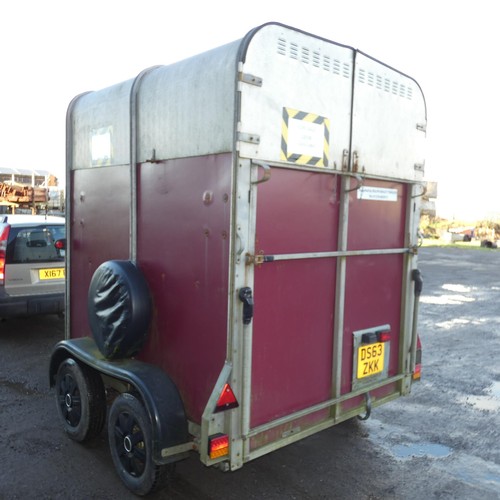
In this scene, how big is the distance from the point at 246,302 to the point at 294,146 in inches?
41.7

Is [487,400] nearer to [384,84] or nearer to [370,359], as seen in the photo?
[370,359]

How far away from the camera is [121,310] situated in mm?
3633

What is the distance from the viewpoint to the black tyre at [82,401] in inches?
159

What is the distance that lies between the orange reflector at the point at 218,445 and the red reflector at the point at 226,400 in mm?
187

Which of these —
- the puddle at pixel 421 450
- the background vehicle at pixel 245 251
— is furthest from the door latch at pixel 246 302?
the puddle at pixel 421 450

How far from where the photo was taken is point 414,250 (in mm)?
4285

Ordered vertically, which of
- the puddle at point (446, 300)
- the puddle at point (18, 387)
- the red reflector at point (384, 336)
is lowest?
the puddle at point (18, 387)

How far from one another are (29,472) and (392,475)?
2.76 meters

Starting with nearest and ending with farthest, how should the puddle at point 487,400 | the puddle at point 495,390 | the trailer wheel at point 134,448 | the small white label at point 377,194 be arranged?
the trailer wheel at point 134,448, the small white label at point 377,194, the puddle at point 487,400, the puddle at point 495,390

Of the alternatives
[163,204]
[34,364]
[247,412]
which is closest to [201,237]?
[163,204]

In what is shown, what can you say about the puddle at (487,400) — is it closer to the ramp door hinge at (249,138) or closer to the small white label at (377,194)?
the small white label at (377,194)

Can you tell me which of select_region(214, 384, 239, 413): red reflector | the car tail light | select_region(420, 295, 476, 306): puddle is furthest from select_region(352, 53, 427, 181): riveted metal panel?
select_region(420, 295, 476, 306): puddle

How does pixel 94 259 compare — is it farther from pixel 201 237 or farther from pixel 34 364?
pixel 34 364

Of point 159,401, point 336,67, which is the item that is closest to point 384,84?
point 336,67
